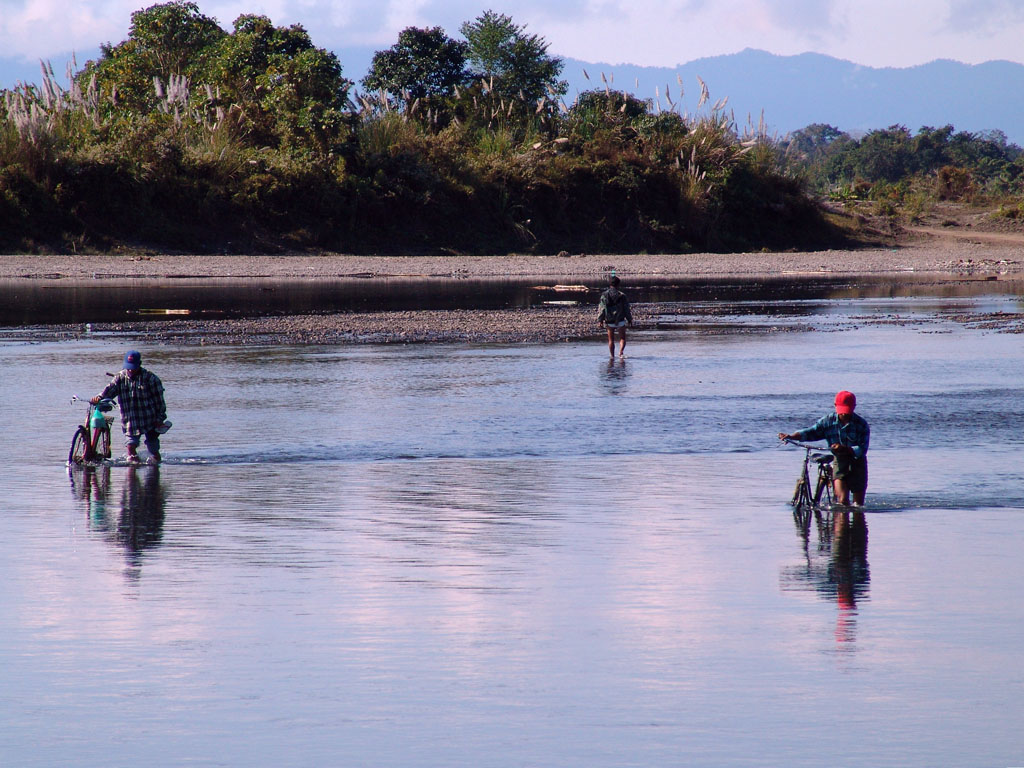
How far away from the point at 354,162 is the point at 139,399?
41918mm

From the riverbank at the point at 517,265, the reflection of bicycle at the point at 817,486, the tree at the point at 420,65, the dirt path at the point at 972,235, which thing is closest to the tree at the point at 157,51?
the tree at the point at 420,65

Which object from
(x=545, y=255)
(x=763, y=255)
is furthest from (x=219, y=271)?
(x=763, y=255)

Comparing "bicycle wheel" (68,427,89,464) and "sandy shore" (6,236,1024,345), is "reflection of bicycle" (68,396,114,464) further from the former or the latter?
"sandy shore" (6,236,1024,345)

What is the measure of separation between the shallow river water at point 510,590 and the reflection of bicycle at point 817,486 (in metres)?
0.20

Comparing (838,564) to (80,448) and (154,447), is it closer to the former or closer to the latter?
(154,447)

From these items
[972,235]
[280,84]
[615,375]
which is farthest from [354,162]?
[615,375]

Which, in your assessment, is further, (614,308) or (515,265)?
(515,265)

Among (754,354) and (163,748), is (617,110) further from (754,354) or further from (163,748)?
(163,748)

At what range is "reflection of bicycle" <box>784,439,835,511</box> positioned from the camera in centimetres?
1120

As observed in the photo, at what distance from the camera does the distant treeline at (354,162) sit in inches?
1964

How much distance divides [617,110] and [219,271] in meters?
23.9

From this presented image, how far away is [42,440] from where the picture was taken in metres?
15.1

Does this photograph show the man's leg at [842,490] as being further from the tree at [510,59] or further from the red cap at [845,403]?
the tree at [510,59]

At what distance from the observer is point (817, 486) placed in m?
11.4
